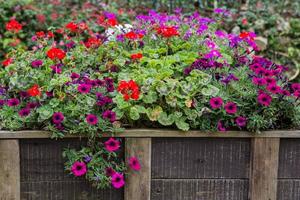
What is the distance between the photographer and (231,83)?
234 centimetres

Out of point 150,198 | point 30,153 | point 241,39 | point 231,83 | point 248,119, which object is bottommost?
point 150,198

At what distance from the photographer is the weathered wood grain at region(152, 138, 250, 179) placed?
226cm

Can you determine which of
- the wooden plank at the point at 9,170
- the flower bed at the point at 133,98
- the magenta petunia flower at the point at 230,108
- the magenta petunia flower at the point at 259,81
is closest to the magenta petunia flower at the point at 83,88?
the flower bed at the point at 133,98

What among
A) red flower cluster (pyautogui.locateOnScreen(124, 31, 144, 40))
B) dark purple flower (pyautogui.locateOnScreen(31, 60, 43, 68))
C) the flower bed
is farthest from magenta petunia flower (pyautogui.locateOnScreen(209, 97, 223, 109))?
dark purple flower (pyautogui.locateOnScreen(31, 60, 43, 68))

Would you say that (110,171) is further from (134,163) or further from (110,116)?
(110,116)

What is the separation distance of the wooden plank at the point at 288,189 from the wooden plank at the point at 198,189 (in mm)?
150

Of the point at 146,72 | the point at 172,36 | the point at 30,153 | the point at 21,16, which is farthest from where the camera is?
the point at 21,16

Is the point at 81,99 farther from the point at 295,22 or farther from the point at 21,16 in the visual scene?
the point at 295,22

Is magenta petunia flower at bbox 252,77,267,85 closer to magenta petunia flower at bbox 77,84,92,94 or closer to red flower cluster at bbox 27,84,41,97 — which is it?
magenta petunia flower at bbox 77,84,92,94

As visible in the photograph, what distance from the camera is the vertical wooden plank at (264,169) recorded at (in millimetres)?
2270

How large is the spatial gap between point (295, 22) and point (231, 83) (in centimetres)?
250

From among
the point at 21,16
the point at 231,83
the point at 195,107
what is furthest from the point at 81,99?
the point at 21,16

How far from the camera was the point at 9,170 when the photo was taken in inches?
87.3

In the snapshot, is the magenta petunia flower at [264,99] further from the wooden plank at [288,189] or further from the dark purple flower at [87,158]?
the dark purple flower at [87,158]
